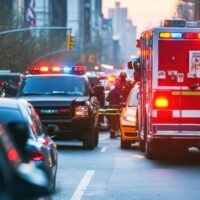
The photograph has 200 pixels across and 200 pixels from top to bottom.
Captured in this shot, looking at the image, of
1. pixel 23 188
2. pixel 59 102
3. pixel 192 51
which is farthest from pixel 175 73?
pixel 23 188

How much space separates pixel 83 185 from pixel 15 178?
8545 millimetres

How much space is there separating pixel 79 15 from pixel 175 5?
87547 mm

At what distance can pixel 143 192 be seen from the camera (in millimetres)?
11797

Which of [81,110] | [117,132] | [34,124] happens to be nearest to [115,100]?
[117,132]

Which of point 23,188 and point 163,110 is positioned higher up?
point 23,188

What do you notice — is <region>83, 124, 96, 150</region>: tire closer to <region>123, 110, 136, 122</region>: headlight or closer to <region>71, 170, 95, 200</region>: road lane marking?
<region>123, 110, 136, 122</region>: headlight

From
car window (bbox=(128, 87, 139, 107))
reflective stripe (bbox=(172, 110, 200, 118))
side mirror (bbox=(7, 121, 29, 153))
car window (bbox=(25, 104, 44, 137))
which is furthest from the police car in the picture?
side mirror (bbox=(7, 121, 29, 153))

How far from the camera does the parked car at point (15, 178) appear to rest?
4.07 meters

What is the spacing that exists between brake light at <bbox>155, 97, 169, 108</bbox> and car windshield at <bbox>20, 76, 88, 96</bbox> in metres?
4.45

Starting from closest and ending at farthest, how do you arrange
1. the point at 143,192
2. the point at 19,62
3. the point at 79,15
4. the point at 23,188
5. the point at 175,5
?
the point at 23,188, the point at 143,192, the point at 19,62, the point at 175,5, the point at 79,15

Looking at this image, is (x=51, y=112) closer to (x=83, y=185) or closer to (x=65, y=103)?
(x=65, y=103)

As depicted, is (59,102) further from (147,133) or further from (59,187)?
(59,187)

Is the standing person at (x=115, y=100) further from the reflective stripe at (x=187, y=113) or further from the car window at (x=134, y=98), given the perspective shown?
the reflective stripe at (x=187, y=113)

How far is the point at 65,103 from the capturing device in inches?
752
